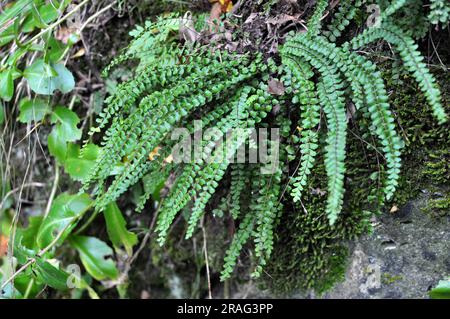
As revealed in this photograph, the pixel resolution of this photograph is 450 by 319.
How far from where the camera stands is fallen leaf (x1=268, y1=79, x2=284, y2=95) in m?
2.17

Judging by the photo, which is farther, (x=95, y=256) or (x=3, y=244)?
(x=3, y=244)

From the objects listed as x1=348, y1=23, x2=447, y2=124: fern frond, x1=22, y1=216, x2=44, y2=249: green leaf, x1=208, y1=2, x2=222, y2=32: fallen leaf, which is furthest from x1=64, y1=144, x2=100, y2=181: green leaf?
x1=348, y1=23, x2=447, y2=124: fern frond

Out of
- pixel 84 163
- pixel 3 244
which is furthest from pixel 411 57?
pixel 3 244

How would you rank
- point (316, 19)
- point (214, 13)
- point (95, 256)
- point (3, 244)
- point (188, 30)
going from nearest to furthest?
1. point (316, 19)
2. point (188, 30)
3. point (214, 13)
4. point (95, 256)
5. point (3, 244)

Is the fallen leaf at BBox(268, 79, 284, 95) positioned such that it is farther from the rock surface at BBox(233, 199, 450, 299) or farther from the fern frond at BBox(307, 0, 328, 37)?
the rock surface at BBox(233, 199, 450, 299)

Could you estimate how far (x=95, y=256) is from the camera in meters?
2.85

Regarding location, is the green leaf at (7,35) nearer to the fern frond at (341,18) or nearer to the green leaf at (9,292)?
the green leaf at (9,292)

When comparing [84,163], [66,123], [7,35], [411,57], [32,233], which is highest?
[7,35]

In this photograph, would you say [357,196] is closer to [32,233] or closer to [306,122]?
[306,122]

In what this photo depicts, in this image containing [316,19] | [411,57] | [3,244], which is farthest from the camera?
[3,244]

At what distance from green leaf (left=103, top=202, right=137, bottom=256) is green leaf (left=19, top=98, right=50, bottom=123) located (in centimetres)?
64

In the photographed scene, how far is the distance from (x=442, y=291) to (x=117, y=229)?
1647 mm

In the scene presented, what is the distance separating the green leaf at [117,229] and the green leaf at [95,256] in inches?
4.0
